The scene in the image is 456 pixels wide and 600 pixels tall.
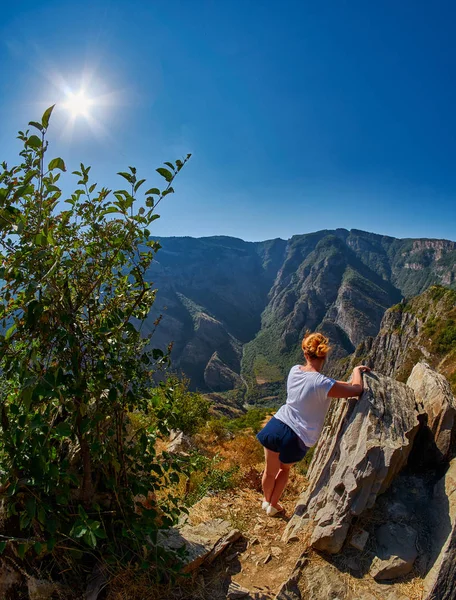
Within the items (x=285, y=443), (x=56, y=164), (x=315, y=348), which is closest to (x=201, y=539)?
(x=285, y=443)

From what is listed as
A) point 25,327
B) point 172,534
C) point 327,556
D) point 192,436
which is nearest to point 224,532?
point 172,534

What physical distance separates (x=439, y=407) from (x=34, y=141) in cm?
568

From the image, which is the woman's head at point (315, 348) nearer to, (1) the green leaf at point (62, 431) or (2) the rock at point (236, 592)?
(2) the rock at point (236, 592)

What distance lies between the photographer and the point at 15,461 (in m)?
2.75

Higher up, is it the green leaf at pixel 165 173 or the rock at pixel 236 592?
the green leaf at pixel 165 173

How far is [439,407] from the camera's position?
15.9 ft

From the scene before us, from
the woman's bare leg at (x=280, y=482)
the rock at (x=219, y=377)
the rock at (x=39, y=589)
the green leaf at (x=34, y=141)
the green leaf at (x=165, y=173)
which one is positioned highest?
the green leaf at (x=165, y=173)

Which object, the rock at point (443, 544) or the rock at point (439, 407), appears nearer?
the rock at point (443, 544)

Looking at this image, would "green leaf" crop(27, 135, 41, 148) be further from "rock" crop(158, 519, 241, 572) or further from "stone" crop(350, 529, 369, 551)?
"stone" crop(350, 529, 369, 551)

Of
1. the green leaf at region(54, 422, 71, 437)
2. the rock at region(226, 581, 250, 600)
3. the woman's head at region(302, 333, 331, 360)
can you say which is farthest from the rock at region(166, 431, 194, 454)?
the green leaf at region(54, 422, 71, 437)

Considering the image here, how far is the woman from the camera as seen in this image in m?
4.72

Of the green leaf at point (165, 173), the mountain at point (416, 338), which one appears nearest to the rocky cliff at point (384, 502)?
the green leaf at point (165, 173)

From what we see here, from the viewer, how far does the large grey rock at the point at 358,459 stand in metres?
4.20

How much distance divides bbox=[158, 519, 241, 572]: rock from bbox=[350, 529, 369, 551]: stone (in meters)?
1.62
